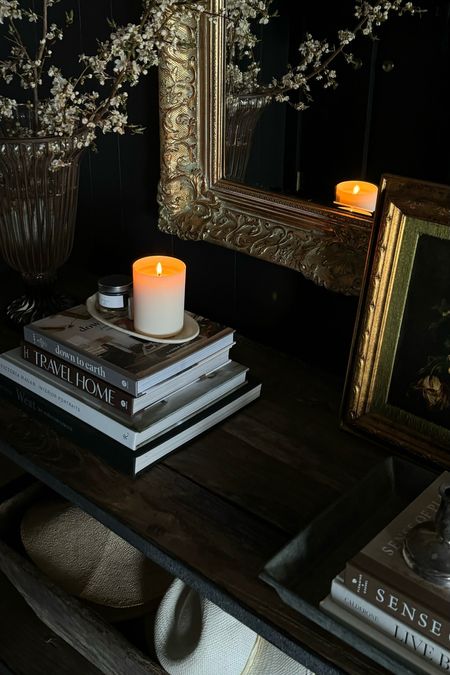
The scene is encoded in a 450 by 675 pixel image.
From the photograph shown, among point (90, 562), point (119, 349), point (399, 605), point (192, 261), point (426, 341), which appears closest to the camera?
point (399, 605)

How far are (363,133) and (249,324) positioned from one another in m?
0.43

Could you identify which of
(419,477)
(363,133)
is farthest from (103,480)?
(363,133)

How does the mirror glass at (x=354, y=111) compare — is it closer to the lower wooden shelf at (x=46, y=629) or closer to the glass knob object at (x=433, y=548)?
the glass knob object at (x=433, y=548)

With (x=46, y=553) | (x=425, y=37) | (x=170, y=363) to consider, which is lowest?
(x=46, y=553)

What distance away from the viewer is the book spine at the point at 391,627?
26.3 inches

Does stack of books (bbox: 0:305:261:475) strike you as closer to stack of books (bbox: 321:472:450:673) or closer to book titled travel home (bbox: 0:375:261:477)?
book titled travel home (bbox: 0:375:261:477)

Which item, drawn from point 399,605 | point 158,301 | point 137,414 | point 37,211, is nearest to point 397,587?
point 399,605

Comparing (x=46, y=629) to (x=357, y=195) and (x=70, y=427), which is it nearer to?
(x=70, y=427)

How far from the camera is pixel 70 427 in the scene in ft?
3.33

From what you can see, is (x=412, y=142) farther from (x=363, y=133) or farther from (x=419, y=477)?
(x=419, y=477)

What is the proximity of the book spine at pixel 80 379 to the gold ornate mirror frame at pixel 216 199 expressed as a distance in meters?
0.32

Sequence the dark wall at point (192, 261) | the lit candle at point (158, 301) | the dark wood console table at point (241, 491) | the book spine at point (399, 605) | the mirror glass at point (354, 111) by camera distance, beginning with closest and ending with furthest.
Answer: the book spine at point (399, 605) → the dark wood console table at point (241, 491) → the mirror glass at point (354, 111) → the lit candle at point (158, 301) → the dark wall at point (192, 261)

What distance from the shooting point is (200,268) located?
1.30 meters

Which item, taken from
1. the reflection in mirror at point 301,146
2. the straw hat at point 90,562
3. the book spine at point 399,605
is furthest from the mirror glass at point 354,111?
the straw hat at point 90,562
